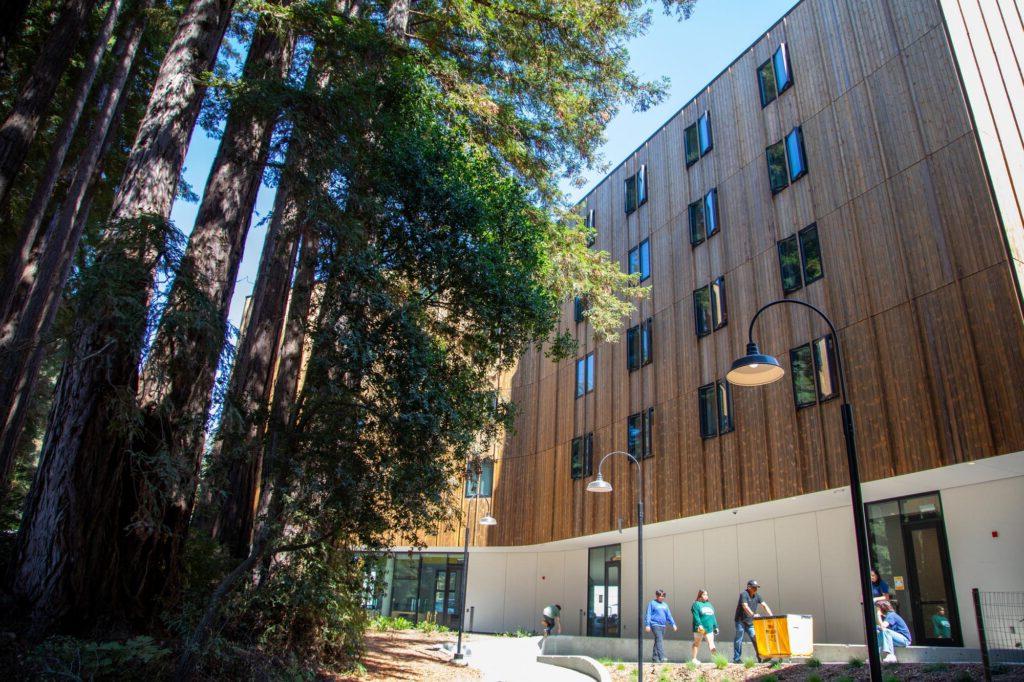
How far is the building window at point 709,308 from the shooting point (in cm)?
1791

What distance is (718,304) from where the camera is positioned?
17984 mm

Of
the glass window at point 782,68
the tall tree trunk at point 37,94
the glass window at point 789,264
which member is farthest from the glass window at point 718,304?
the tall tree trunk at point 37,94

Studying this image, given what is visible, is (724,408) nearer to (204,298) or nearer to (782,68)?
(782,68)

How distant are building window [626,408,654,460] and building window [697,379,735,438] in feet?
7.28

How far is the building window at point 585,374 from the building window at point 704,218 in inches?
244

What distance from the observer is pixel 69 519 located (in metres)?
7.38

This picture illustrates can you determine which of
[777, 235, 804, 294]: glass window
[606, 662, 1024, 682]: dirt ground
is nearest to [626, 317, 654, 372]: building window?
[777, 235, 804, 294]: glass window

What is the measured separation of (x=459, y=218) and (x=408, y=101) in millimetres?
2328

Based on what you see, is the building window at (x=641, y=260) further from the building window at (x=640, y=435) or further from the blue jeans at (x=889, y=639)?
the blue jeans at (x=889, y=639)

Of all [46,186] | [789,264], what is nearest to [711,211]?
[789,264]

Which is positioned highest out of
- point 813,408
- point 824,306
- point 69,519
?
point 824,306

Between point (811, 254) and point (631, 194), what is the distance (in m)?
9.18

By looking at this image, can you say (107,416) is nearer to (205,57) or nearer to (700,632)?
(205,57)

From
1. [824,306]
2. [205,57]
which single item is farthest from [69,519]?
[824,306]
